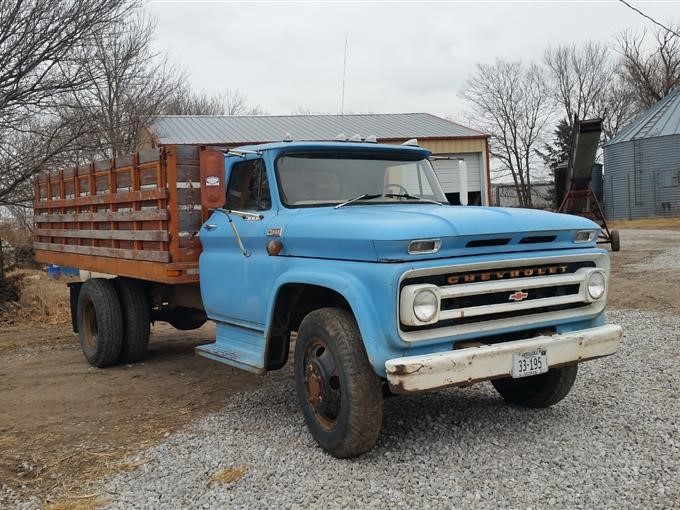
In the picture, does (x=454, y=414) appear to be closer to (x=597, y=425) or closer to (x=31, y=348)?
(x=597, y=425)

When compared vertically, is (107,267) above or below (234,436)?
above

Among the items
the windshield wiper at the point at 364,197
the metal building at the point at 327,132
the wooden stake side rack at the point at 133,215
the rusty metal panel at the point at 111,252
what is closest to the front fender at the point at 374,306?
the windshield wiper at the point at 364,197

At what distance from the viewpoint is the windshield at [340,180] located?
16.4ft

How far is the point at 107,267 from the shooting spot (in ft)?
23.1

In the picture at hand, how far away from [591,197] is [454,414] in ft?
41.7

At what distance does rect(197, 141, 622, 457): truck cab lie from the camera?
3.74 metres

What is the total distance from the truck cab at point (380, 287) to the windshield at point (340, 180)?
11 millimetres

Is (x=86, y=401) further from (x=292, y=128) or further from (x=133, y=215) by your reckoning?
(x=292, y=128)

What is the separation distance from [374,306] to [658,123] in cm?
3124

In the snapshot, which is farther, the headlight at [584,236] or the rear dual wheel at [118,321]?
the rear dual wheel at [118,321]

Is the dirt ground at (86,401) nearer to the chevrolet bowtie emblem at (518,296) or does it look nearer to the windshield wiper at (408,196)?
the windshield wiper at (408,196)

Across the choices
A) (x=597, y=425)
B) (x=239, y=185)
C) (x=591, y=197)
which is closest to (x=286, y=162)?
(x=239, y=185)

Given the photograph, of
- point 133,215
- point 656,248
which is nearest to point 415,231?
point 133,215

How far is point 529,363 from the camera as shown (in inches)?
157
